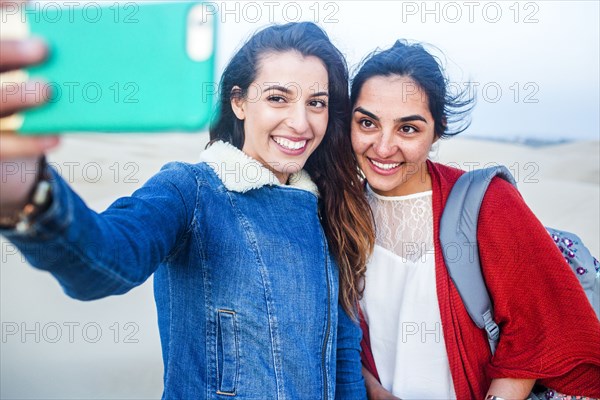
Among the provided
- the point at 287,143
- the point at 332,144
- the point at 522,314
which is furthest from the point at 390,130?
the point at 522,314

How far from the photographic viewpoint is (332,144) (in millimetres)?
1737

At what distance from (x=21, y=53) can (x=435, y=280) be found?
4.32ft

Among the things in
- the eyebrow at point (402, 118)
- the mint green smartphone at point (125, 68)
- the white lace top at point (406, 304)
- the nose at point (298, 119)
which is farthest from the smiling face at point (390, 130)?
the mint green smartphone at point (125, 68)

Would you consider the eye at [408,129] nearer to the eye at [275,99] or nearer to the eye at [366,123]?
the eye at [366,123]

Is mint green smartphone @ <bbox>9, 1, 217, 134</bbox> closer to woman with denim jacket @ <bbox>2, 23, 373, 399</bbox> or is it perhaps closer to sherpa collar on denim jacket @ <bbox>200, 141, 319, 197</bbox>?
woman with denim jacket @ <bbox>2, 23, 373, 399</bbox>

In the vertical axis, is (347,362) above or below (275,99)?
below

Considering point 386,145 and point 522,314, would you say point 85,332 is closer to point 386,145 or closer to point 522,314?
point 386,145

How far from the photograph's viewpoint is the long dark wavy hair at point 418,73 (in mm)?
1756

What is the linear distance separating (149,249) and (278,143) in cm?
60

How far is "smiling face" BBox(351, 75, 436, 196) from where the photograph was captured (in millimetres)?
1698

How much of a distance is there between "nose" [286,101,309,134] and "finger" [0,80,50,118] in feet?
2.77

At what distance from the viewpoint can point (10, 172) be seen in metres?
0.68

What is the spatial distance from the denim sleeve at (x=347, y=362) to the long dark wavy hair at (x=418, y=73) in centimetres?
70

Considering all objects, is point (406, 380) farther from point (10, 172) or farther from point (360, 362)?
point (10, 172)
